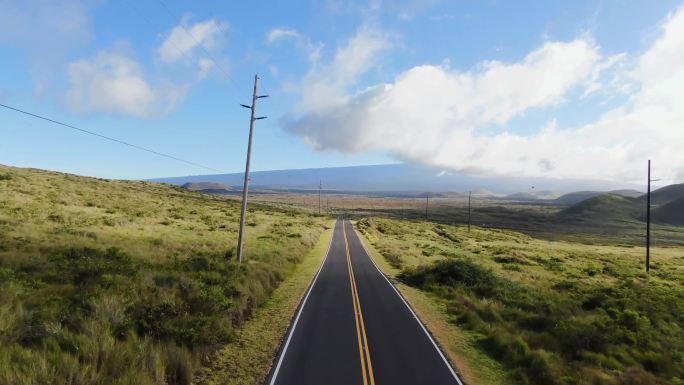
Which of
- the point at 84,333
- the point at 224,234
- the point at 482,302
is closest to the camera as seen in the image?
the point at 84,333

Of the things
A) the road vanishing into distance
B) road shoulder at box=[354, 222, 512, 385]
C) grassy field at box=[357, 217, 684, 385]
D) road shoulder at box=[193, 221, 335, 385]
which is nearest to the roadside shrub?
grassy field at box=[357, 217, 684, 385]

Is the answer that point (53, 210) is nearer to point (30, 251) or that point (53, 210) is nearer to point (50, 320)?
point (30, 251)

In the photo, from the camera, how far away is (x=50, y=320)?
41.8 ft

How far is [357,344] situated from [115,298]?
981 cm

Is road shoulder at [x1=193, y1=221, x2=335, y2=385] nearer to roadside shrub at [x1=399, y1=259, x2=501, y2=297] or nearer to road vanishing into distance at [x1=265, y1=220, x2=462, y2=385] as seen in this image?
road vanishing into distance at [x1=265, y1=220, x2=462, y2=385]

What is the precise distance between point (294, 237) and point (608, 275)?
36.8m

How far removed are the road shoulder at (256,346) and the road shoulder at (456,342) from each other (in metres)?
7.15

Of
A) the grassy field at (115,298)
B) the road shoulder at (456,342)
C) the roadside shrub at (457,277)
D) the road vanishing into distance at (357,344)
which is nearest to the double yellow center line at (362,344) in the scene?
the road vanishing into distance at (357,344)

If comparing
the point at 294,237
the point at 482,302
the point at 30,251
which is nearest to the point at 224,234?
the point at 294,237

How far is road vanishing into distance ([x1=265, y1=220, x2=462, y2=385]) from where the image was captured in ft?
43.6

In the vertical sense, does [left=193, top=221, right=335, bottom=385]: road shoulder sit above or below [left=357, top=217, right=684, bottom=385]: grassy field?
below

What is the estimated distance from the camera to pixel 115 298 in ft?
48.3

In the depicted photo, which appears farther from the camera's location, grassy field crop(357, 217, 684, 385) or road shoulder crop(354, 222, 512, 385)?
grassy field crop(357, 217, 684, 385)

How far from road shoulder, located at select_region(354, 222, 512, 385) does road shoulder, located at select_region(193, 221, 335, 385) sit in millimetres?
7154
